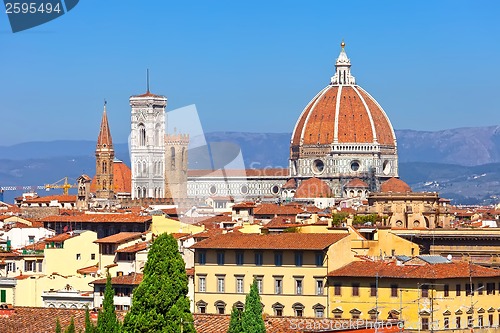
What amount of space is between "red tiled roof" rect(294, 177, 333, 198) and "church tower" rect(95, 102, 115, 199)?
18.8 meters

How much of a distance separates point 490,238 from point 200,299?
1169cm

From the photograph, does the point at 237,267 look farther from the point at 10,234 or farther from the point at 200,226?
the point at 10,234

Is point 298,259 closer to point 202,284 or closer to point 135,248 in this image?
point 202,284

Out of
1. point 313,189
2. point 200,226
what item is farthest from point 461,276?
point 313,189

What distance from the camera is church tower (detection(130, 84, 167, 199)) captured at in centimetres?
18338

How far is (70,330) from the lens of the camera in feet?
110

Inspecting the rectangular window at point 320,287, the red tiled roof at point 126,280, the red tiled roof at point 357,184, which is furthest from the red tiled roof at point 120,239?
the red tiled roof at point 357,184

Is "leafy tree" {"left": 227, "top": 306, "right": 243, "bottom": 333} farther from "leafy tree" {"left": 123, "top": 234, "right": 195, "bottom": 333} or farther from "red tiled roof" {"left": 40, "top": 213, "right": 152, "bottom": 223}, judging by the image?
"red tiled roof" {"left": 40, "top": 213, "right": 152, "bottom": 223}

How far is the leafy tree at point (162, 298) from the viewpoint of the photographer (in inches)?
1237

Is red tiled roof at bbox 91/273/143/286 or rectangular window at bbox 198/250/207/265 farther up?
rectangular window at bbox 198/250/207/265

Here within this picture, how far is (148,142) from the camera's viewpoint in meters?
187

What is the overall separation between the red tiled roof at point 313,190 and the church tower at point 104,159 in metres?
18.8

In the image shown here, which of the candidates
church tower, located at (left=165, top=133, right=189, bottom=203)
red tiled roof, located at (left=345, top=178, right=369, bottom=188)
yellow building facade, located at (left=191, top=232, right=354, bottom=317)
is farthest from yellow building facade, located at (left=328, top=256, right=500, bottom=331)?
church tower, located at (left=165, top=133, right=189, bottom=203)

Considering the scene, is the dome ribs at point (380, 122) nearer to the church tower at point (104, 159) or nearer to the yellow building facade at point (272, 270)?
the church tower at point (104, 159)
